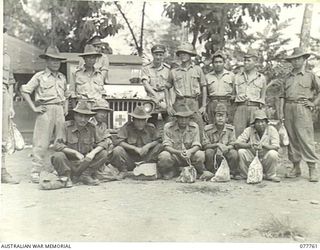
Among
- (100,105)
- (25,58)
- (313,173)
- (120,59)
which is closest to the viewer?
(313,173)

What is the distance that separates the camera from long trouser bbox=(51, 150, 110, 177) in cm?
380

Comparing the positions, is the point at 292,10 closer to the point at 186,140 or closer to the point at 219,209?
the point at 186,140

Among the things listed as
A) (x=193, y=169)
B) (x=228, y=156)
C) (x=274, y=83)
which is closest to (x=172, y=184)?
(x=193, y=169)

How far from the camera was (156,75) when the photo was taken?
4.74 meters

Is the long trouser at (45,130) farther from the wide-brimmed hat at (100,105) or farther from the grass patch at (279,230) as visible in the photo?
the grass patch at (279,230)

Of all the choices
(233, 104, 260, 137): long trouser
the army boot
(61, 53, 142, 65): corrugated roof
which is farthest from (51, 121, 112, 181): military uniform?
(61, 53, 142, 65): corrugated roof

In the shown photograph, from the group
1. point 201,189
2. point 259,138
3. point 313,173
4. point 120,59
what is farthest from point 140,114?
point 120,59

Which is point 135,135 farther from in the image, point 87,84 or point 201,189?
point 201,189

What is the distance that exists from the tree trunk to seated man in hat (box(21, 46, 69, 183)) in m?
2.00

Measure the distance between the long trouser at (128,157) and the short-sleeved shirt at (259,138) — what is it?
700 millimetres

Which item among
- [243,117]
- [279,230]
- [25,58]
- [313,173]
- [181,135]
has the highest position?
[25,58]

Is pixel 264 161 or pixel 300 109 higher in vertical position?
pixel 300 109

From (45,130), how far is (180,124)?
1.09 metres

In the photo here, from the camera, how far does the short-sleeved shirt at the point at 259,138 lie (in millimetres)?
4118
